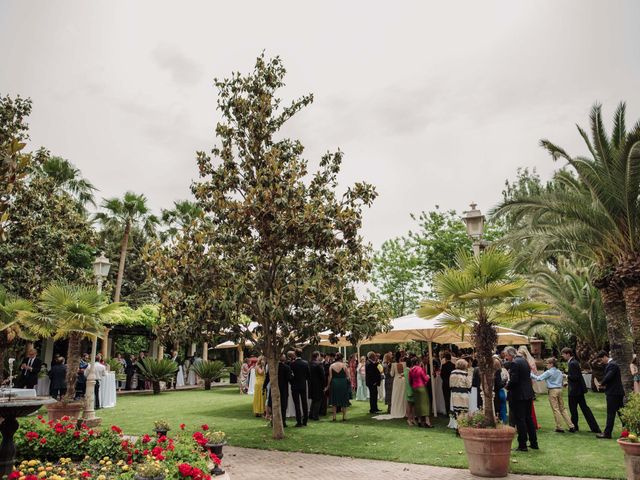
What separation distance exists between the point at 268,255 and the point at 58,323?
6078 mm

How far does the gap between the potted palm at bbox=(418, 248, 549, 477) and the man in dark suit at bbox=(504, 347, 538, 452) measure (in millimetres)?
1834

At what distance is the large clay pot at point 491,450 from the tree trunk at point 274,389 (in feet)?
15.7

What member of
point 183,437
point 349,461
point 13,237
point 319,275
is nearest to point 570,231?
point 319,275

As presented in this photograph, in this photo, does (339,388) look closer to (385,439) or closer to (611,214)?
(385,439)

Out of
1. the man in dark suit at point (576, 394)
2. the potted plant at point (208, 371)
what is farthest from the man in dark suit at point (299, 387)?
the potted plant at point (208, 371)

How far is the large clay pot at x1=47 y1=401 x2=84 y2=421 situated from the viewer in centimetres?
1248

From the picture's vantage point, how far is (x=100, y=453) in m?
7.68

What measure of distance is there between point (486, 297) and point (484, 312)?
0.54 m

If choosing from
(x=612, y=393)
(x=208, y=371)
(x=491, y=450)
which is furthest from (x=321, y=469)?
(x=208, y=371)

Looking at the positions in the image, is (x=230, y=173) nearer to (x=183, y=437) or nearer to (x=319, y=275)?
(x=319, y=275)

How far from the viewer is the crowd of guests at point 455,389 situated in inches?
394

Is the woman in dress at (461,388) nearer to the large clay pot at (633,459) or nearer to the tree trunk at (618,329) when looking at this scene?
the large clay pot at (633,459)

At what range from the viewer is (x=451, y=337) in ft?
50.7

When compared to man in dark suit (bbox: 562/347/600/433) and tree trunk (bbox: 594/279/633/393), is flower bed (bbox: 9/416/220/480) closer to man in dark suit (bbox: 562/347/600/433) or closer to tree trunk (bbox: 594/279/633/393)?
man in dark suit (bbox: 562/347/600/433)
